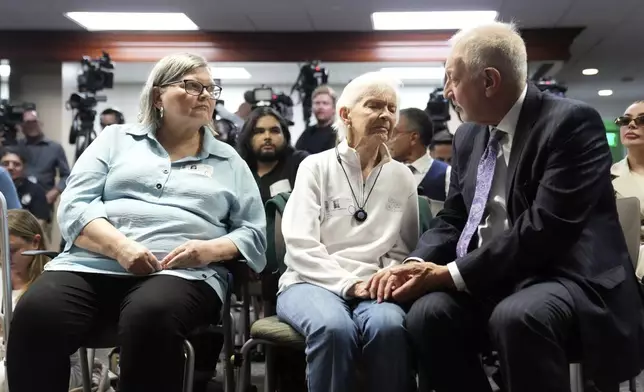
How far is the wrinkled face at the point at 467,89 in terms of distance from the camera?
1542mm

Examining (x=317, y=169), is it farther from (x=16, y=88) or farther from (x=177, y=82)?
(x=16, y=88)

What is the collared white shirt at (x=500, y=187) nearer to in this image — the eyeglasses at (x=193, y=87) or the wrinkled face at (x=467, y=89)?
the wrinkled face at (x=467, y=89)

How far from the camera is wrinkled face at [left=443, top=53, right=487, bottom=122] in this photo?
5.06ft

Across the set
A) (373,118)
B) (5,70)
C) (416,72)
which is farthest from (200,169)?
(5,70)

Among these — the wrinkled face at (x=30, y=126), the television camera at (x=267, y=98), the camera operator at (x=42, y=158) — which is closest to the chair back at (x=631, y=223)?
the television camera at (x=267, y=98)

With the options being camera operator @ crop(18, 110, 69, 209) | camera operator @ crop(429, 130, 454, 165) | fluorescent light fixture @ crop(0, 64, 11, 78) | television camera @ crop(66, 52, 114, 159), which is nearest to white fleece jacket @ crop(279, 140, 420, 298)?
camera operator @ crop(429, 130, 454, 165)

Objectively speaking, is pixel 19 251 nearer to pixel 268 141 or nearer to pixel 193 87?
pixel 193 87

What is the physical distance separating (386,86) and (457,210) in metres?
0.45

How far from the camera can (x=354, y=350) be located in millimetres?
1509

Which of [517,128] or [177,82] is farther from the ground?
[177,82]

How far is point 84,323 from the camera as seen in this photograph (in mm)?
1553

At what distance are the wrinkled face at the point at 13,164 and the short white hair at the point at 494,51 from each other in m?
4.13

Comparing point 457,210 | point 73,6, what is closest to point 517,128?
point 457,210

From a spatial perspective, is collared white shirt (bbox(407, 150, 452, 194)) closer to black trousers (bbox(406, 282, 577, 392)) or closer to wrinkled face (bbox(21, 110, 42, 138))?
black trousers (bbox(406, 282, 577, 392))
